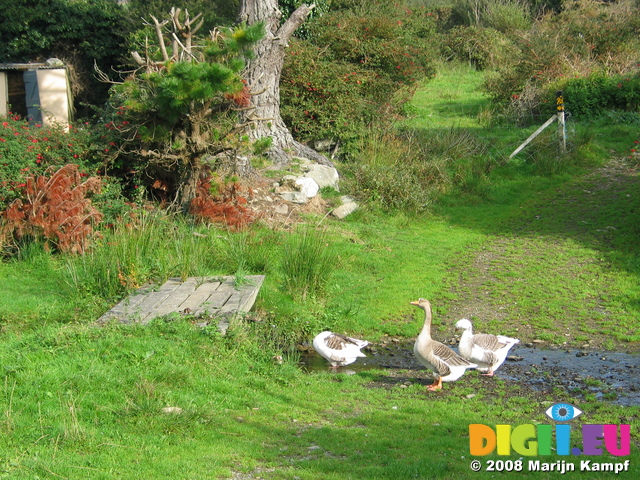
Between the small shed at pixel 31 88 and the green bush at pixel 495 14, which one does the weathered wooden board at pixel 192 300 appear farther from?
the green bush at pixel 495 14

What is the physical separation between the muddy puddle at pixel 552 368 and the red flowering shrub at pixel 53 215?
4.38 m

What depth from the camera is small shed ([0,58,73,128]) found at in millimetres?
20028

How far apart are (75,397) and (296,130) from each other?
12.9m

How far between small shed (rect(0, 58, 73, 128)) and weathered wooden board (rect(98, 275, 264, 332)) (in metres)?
12.3

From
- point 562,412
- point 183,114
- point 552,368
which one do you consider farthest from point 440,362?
point 183,114

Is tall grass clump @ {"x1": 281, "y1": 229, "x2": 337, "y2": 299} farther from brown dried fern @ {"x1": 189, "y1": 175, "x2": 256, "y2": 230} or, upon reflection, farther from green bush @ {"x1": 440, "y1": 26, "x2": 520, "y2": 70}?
green bush @ {"x1": 440, "y1": 26, "x2": 520, "y2": 70}

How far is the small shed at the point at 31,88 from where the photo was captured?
2003 cm

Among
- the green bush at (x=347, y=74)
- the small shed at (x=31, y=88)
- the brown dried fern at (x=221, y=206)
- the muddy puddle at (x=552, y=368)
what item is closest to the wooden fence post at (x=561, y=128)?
the green bush at (x=347, y=74)

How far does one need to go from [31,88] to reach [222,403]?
16732 millimetres

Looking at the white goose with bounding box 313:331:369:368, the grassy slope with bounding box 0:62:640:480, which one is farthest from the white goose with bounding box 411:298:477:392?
the white goose with bounding box 313:331:369:368

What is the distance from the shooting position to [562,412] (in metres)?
6.60

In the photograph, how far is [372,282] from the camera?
11.5 m

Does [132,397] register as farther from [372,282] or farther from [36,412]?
[372,282]

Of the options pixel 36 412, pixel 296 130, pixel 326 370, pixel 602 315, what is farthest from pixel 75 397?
pixel 296 130
